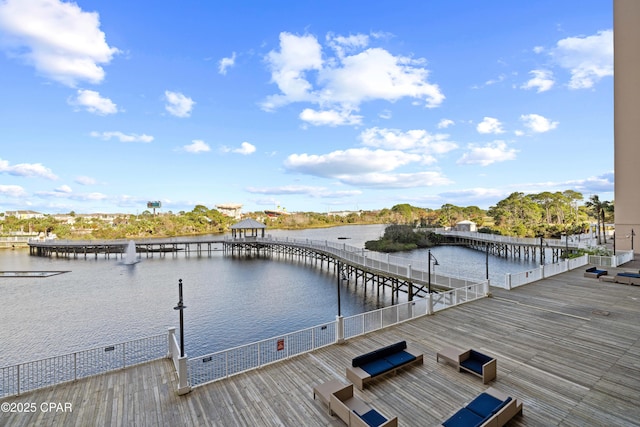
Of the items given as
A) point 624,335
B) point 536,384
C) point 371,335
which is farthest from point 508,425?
point 624,335

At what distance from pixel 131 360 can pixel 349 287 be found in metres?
18.7

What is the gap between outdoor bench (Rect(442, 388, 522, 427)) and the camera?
5223 millimetres

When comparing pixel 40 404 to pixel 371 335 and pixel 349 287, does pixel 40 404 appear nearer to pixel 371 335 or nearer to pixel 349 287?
pixel 371 335

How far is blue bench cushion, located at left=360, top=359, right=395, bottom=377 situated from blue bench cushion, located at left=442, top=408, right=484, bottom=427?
200cm

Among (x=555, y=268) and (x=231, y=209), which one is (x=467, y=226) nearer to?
(x=555, y=268)

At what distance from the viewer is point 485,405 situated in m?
5.75

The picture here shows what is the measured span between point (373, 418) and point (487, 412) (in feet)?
7.20

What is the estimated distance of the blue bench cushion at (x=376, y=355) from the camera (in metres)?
7.40

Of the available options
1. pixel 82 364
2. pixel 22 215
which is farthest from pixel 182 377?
pixel 22 215

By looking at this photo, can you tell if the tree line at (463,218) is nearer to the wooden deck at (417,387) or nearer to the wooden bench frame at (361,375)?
the wooden deck at (417,387)

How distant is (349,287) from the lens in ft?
93.7

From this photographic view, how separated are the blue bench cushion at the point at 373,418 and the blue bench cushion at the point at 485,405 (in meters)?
1.77

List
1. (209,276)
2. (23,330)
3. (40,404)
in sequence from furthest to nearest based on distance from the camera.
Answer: (209,276) → (23,330) → (40,404)

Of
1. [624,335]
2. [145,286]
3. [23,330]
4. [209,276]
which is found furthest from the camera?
[209,276]
